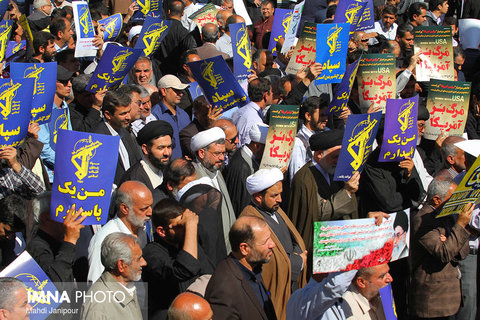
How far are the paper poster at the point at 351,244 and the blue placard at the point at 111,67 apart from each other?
4044 millimetres

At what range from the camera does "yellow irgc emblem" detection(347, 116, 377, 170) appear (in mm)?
7300

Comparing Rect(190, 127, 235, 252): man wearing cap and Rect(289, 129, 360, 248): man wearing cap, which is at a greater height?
Rect(190, 127, 235, 252): man wearing cap

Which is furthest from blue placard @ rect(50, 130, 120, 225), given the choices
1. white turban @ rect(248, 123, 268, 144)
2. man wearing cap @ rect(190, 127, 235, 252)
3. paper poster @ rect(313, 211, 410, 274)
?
white turban @ rect(248, 123, 268, 144)

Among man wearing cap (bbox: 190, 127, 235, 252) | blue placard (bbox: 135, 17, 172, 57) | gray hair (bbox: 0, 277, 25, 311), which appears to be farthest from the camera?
blue placard (bbox: 135, 17, 172, 57)

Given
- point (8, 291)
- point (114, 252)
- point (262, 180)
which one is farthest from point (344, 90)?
point (8, 291)

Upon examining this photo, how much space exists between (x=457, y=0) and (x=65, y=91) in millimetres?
10757

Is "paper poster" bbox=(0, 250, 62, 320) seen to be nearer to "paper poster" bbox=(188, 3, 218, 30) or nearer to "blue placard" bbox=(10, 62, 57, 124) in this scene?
"blue placard" bbox=(10, 62, 57, 124)

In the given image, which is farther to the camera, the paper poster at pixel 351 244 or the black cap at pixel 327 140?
the black cap at pixel 327 140

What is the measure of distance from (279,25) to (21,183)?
20.3 ft

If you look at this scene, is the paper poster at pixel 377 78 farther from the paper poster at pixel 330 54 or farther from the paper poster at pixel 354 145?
the paper poster at pixel 354 145

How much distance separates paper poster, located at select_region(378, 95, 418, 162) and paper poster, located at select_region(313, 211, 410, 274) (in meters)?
2.18

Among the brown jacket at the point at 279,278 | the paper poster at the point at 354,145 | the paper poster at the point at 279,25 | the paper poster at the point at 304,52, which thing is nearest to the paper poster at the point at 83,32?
the paper poster at the point at 304,52

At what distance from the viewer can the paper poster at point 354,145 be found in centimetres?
725

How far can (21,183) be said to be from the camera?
663cm
